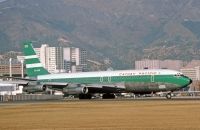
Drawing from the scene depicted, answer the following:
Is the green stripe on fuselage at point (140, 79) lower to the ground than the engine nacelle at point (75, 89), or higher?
higher

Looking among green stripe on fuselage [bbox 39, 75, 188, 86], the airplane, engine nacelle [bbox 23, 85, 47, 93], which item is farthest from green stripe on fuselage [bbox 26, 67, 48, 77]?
engine nacelle [bbox 23, 85, 47, 93]

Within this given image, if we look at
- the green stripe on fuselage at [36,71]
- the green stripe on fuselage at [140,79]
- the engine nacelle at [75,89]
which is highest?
the green stripe on fuselage at [36,71]

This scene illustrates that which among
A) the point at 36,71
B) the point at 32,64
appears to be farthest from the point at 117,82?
the point at 32,64

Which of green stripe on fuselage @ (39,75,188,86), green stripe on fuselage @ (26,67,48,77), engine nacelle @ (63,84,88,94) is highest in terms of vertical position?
green stripe on fuselage @ (26,67,48,77)

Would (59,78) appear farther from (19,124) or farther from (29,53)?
(19,124)

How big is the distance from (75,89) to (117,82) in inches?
296

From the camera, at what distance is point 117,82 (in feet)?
372

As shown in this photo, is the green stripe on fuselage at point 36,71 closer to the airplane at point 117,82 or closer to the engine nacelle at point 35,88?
the airplane at point 117,82

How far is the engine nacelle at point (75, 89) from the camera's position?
111 metres

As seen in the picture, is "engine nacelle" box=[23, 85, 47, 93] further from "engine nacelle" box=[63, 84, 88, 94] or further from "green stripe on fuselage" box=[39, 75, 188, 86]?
"green stripe on fuselage" box=[39, 75, 188, 86]

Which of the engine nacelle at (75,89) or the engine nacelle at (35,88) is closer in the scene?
the engine nacelle at (75,89)

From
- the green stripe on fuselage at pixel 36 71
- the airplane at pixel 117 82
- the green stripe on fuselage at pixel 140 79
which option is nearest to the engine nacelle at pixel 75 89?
the airplane at pixel 117 82

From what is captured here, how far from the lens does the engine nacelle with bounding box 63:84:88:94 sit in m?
111

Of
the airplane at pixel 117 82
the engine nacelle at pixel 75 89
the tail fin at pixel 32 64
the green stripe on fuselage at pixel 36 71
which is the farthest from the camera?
the tail fin at pixel 32 64
